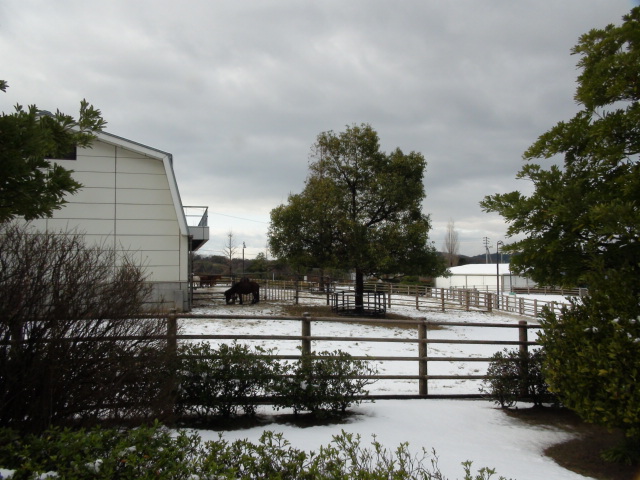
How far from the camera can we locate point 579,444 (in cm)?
549

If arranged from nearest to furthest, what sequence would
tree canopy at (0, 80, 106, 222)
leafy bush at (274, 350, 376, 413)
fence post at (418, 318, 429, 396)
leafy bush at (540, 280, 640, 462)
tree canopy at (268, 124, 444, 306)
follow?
1. tree canopy at (0, 80, 106, 222)
2. leafy bush at (540, 280, 640, 462)
3. leafy bush at (274, 350, 376, 413)
4. fence post at (418, 318, 429, 396)
5. tree canopy at (268, 124, 444, 306)

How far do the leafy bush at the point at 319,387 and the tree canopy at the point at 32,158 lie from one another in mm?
3378

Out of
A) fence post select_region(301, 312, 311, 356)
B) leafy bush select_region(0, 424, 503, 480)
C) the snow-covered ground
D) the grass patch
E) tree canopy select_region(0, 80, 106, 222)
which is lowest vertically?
the grass patch

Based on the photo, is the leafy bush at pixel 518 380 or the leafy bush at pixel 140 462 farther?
the leafy bush at pixel 518 380

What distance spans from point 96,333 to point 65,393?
55cm

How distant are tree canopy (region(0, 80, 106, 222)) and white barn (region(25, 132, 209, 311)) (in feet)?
45.7

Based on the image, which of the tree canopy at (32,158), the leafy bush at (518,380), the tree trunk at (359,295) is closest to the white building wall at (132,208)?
the tree trunk at (359,295)

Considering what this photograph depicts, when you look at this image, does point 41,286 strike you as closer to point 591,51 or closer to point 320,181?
point 591,51

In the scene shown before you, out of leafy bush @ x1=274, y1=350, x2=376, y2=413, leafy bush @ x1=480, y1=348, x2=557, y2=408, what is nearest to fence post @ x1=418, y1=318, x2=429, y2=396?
leafy bush @ x1=480, y1=348, x2=557, y2=408

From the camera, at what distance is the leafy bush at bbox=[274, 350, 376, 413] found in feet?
19.7

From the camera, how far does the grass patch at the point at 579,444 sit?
4.74 metres

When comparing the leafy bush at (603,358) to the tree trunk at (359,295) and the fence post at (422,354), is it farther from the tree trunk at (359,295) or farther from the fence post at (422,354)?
the tree trunk at (359,295)

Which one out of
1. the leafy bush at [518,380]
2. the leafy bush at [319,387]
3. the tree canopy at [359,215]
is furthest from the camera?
the tree canopy at [359,215]

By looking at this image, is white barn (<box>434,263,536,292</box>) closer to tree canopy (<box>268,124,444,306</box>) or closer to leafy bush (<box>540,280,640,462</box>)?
tree canopy (<box>268,124,444,306</box>)
